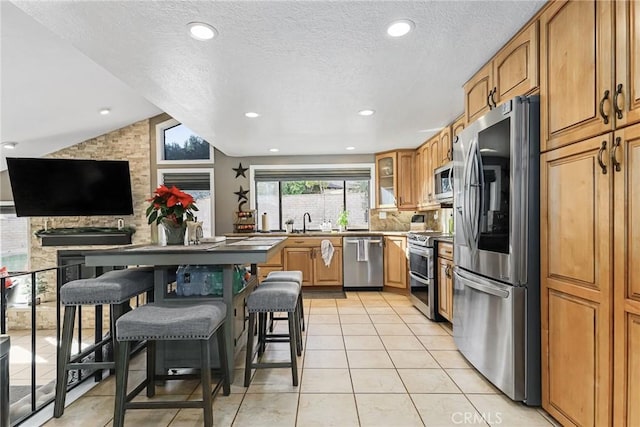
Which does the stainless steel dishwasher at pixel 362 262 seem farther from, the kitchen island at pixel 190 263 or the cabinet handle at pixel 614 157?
the cabinet handle at pixel 614 157

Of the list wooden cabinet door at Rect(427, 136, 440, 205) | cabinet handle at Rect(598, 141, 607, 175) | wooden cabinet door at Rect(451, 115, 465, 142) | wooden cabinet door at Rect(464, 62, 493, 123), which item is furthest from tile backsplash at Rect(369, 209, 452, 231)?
cabinet handle at Rect(598, 141, 607, 175)

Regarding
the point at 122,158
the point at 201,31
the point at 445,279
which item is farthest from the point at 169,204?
the point at 122,158

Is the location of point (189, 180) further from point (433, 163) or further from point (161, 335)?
point (161, 335)

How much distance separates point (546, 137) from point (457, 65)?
36.0 inches

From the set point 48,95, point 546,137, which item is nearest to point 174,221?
point 546,137

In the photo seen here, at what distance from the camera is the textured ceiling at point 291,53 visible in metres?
1.78

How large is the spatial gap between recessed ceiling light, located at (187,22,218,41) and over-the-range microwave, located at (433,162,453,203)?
2792mm

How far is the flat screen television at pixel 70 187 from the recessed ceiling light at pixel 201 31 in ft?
14.7

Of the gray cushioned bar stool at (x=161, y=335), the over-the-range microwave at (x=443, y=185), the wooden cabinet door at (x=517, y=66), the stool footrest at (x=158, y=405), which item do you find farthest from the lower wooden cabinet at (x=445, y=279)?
the stool footrest at (x=158, y=405)

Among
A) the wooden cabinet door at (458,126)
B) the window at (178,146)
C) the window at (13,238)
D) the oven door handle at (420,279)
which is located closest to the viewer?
the wooden cabinet door at (458,126)

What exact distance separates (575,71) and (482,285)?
1.33 m

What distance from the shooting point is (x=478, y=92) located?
2.62 meters

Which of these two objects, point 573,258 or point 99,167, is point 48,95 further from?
point 573,258

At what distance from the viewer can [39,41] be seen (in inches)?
122
